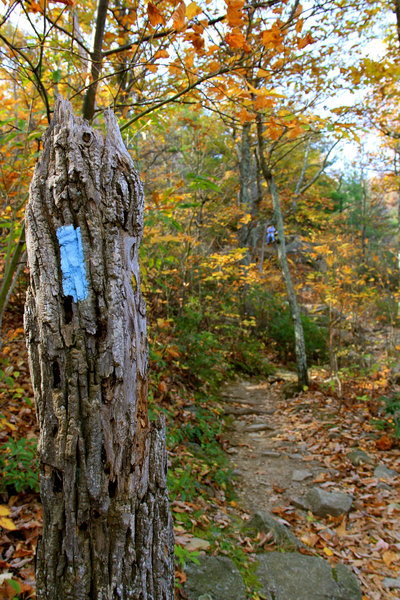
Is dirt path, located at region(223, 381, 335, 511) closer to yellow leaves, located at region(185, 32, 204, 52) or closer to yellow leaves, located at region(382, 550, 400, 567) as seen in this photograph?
yellow leaves, located at region(382, 550, 400, 567)

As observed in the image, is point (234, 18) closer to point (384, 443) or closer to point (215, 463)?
point (215, 463)

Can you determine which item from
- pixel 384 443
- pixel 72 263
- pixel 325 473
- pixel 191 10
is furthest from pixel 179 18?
pixel 384 443

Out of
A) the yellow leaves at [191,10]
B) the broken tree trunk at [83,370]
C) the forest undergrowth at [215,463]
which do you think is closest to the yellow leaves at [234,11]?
the yellow leaves at [191,10]

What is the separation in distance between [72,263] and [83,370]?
330 mm

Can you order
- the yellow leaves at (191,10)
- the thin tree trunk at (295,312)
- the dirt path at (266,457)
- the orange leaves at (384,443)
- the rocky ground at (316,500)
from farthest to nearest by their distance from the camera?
the thin tree trunk at (295,312) → the orange leaves at (384,443) → the dirt path at (266,457) → the rocky ground at (316,500) → the yellow leaves at (191,10)

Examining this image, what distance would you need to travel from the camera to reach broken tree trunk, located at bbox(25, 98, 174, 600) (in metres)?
1.04

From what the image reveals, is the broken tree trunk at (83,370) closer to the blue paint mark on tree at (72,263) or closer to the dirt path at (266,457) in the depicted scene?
the blue paint mark on tree at (72,263)

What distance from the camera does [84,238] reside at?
1.06 metres

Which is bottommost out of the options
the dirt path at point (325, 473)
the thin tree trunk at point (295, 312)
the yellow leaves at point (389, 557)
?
the yellow leaves at point (389, 557)

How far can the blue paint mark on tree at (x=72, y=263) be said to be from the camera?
1047 millimetres

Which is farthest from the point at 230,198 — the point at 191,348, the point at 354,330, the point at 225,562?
the point at 225,562

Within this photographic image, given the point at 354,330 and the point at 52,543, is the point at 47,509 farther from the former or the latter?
the point at 354,330

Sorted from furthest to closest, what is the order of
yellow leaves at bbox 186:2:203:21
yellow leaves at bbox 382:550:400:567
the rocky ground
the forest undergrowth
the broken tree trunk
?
1. yellow leaves at bbox 382:550:400:567
2. the rocky ground
3. the forest undergrowth
4. yellow leaves at bbox 186:2:203:21
5. the broken tree trunk

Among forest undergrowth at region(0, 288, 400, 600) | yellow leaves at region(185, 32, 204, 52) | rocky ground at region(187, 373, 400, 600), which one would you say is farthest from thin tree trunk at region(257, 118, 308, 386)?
yellow leaves at region(185, 32, 204, 52)
